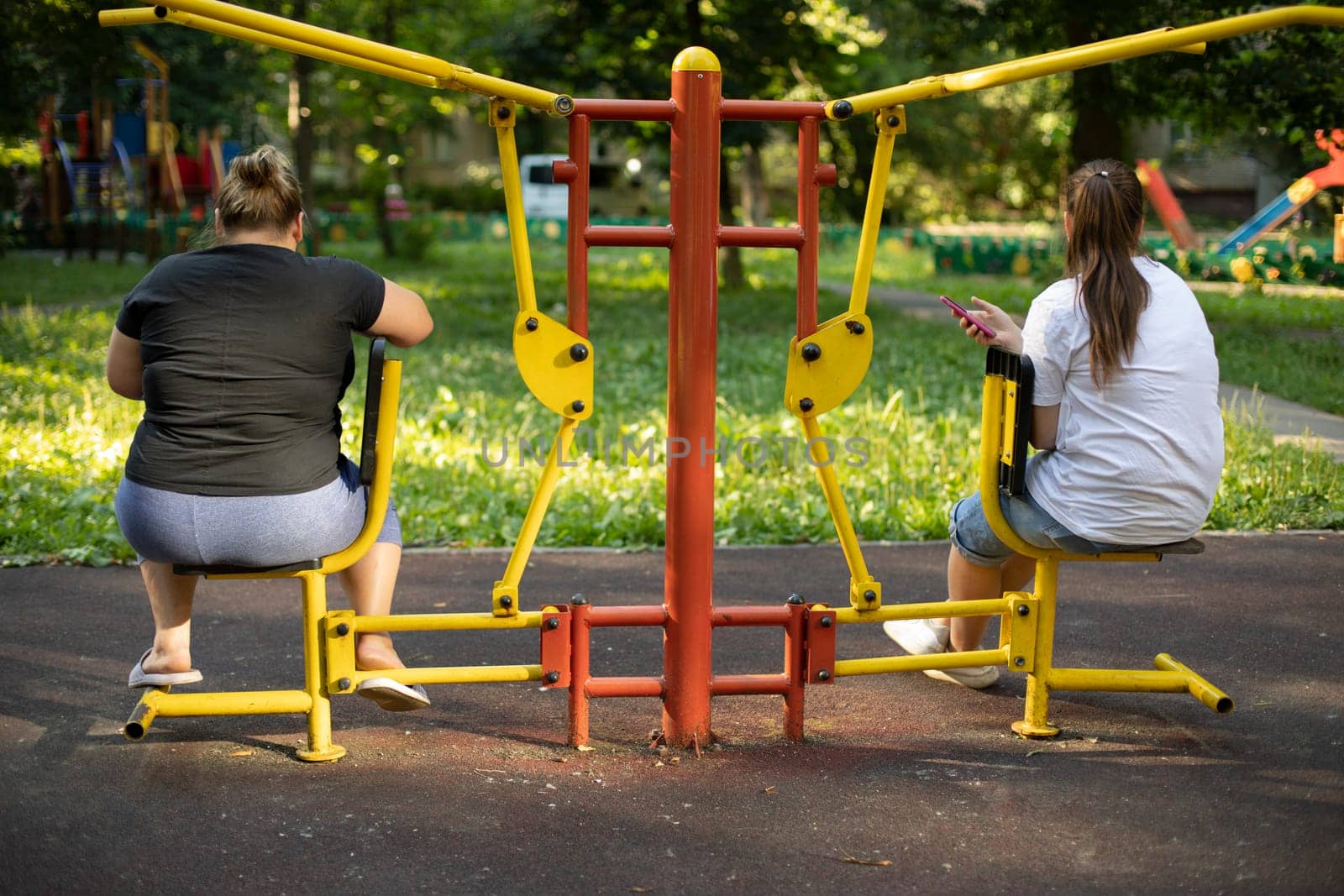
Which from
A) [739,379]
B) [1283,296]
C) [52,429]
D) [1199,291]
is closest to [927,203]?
[1199,291]

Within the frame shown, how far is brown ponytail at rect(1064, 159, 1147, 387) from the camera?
3.30 metres

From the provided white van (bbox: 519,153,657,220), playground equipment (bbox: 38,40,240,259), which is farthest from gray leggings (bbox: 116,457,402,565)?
white van (bbox: 519,153,657,220)

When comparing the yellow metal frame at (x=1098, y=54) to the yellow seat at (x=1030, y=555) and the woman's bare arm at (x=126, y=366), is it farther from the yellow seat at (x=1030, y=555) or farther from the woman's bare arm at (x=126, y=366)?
the woman's bare arm at (x=126, y=366)

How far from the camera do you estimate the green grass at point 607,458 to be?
18.8ft

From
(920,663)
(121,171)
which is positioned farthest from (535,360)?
(121,171)

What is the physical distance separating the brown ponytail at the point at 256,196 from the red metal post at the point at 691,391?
89 cm

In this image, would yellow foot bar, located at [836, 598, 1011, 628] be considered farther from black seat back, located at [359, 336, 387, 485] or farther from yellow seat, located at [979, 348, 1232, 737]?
black seat back, located at [359, 336, 387, 485]

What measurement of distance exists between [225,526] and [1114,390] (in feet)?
6.92

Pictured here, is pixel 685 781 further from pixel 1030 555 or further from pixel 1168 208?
pixel 1168 208

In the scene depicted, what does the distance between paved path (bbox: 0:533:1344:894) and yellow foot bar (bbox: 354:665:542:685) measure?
0.21 meters

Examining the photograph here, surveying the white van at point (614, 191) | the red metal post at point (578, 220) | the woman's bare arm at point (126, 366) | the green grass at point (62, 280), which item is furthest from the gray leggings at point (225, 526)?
the white van at point (614, 191)

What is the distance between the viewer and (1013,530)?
11.4ft

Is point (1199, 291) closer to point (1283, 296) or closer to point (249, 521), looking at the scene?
point (1283, 296)

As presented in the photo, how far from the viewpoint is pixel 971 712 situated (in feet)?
12.2
